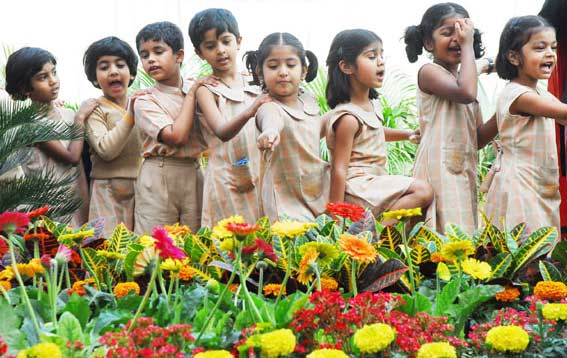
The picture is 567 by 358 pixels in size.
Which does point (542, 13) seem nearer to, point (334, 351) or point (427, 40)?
point (427, 40)

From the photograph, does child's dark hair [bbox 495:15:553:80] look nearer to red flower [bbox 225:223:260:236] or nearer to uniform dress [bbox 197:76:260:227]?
uniform dress [bbox 197:76:260:227]

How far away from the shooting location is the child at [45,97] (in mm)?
5535

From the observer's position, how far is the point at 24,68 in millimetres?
5590

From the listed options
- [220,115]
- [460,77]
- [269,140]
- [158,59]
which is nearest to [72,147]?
[158,59]

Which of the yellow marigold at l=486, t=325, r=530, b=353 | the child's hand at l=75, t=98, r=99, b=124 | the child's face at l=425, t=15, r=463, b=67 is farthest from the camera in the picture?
the child's hand at l=75, t=98, r=99, b=124

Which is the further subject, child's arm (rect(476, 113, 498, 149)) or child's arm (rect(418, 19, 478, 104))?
child's arm (rect(476, 113, 498, 149))

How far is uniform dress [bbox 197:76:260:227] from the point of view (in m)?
5.11

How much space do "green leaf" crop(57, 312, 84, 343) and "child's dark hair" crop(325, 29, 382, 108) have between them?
323cm

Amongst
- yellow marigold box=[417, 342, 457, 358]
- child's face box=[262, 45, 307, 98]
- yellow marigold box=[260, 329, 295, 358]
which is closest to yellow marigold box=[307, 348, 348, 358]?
yellow marigold box=[260, 329, 295, 358]

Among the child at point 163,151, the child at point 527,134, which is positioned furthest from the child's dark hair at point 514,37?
the child at point 163,151

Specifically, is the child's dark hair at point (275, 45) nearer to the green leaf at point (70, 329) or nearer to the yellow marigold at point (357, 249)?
the yellow marigold at point (357, 249)

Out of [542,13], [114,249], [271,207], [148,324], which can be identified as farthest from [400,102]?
[148,324]

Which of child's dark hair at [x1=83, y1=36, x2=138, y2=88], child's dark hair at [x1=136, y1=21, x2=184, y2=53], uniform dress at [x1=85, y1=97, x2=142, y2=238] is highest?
child's dark hair at [x1=136, y1=21, x2=184, y2=53]

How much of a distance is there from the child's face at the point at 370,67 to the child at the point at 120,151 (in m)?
1.48
